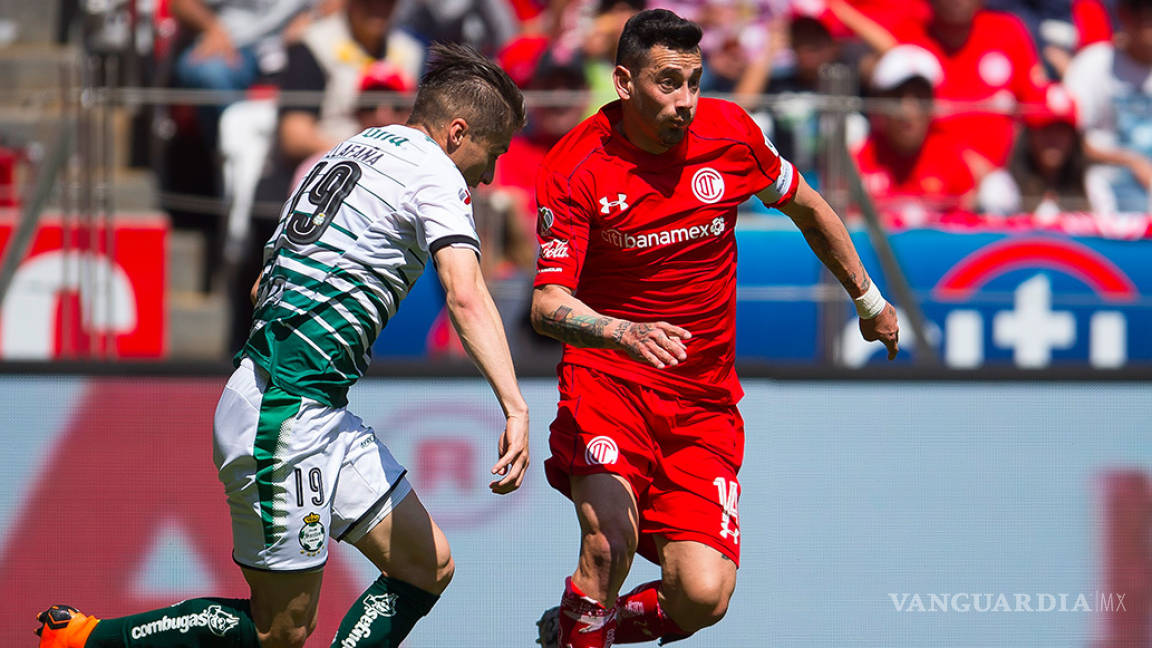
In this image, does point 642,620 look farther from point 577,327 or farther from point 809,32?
point 809,32

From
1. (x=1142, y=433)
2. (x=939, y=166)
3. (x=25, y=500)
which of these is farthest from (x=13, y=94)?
(x=1142, y=433)

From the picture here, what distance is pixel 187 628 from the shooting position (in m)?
4.19

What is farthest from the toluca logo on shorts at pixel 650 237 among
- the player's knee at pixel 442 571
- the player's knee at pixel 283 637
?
the player's knee at pixel 283 637

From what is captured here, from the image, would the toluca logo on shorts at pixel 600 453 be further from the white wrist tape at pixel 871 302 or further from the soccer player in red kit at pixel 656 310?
the white wrist tape at pixel 871 302

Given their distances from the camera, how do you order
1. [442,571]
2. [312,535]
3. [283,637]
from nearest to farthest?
[312,535] < [283,637] < [442,571]

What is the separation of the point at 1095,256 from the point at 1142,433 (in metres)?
3.07

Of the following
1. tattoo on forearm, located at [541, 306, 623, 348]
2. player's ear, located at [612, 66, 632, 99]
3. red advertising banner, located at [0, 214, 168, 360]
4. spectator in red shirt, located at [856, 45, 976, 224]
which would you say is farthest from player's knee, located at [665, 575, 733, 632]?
spectator in red shirt, located at [856, 45, 976, 224]

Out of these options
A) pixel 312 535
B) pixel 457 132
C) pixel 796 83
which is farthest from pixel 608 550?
pixel 796 83

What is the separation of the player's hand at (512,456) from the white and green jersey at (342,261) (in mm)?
591

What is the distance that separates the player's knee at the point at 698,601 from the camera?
4641mm

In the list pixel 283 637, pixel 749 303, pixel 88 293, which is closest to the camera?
pixel 283 637

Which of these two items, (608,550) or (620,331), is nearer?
(620,331)

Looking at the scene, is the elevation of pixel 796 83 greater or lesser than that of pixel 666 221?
greater

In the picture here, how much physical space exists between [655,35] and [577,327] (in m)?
1.04
